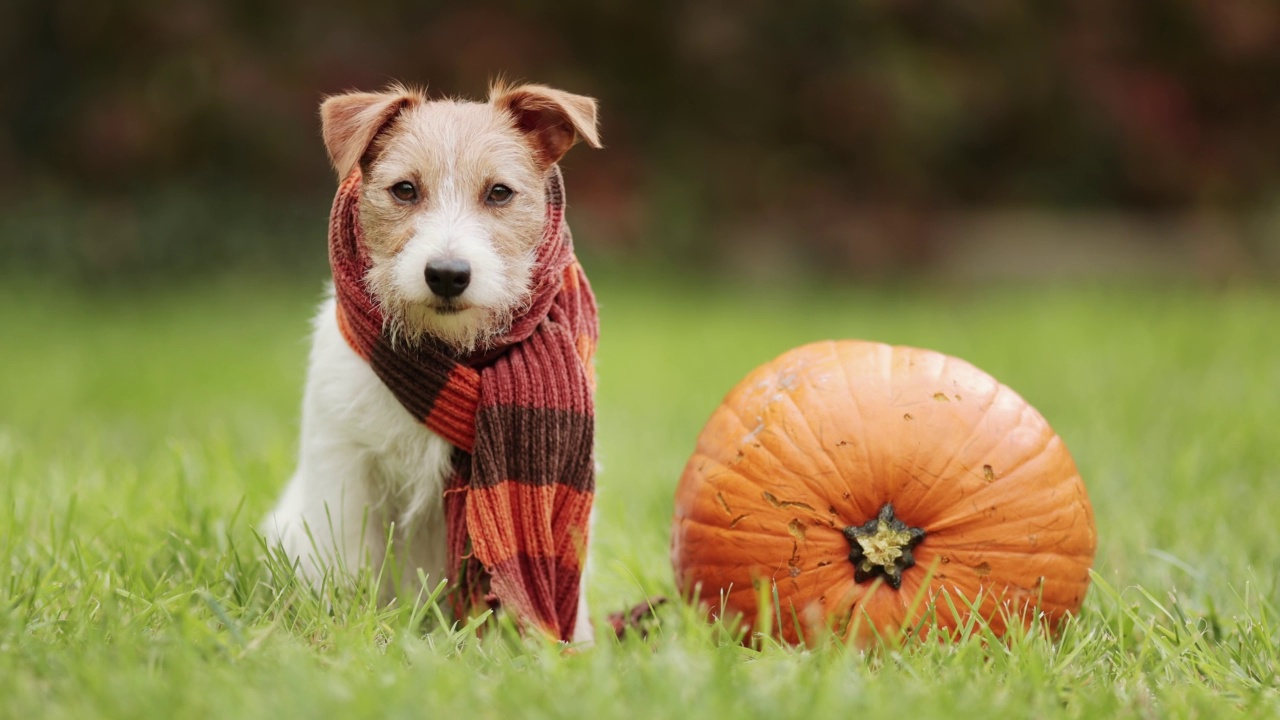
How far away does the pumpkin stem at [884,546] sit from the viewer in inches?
113

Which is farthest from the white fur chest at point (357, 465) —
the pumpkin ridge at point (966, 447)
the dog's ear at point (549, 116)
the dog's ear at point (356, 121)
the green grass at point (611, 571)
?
the pumpkin ridge at point (966, 447)

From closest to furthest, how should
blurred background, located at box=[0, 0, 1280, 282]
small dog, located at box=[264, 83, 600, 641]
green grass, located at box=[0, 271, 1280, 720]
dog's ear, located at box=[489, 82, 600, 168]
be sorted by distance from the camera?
green grass, located at box=[0, 271, 1280, 720] → small dog, located at box=[264, 83, 600, 641] → dog's ear, located at box=[489, 82, 600, 168] → blurred background, located at box=[0, 0, 1280, 282]

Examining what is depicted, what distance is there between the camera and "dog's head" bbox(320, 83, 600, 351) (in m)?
2.72

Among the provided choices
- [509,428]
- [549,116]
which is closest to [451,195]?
[549,116]

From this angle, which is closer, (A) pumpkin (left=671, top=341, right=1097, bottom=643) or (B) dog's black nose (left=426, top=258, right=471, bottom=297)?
(B) dog's black nose (left=426, top=258, right=471, bottom=297)

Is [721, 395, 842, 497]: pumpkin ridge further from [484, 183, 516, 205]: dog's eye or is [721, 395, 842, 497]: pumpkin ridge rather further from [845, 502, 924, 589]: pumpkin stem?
[484, 183, 516, 205]: dog's eye

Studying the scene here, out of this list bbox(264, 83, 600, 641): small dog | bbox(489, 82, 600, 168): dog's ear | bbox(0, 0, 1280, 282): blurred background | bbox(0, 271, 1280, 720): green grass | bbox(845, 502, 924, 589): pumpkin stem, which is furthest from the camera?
bbox(0, 0, 1280, 282): blurred background

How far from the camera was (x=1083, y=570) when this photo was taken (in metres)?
2.97

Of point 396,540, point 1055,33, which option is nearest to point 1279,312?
point 1055,33

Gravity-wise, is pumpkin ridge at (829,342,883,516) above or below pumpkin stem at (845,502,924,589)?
above

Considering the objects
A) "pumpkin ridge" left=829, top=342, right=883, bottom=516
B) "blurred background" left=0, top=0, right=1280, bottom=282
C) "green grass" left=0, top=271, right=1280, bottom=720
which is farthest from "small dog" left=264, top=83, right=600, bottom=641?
"blurred background" left=0, top=0, right=1280, bottom=282

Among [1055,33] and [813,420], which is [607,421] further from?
[1055,33]

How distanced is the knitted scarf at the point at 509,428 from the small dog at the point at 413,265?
5 cm

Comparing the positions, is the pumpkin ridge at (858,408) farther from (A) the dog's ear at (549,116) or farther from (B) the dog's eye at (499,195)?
(B) the dog's eye at (499,195)
